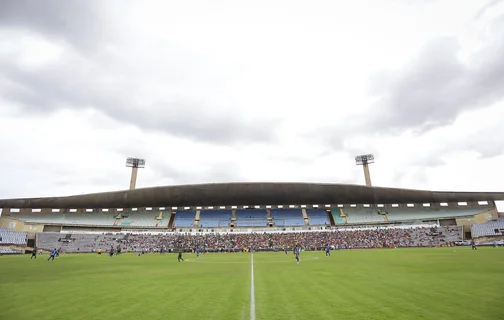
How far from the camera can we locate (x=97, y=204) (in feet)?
252

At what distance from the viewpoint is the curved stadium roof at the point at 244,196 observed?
245 ft

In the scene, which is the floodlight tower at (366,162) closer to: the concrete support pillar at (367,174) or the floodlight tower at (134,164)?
the concrete support pillar at (367,174)

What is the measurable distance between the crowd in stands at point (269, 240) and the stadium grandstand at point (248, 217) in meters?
0.21

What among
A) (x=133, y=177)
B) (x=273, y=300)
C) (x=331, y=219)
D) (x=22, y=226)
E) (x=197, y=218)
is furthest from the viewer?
(x=133, y=177)

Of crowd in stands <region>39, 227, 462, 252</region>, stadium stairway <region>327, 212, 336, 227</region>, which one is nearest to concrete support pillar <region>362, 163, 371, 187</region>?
stadium stairway <region>327, 212, 336, 227</region>

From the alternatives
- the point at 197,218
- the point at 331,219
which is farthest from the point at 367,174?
the point at 197,218

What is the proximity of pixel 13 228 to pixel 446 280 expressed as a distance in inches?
3459

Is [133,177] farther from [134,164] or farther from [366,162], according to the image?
[366,162]

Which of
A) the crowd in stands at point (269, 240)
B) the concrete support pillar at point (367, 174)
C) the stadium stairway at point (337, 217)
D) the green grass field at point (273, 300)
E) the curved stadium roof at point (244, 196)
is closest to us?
the green grass field at point (273, 300)

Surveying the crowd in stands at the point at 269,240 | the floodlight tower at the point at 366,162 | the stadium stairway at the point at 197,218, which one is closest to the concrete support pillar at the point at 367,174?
the floodlight tower at the point at 366,162

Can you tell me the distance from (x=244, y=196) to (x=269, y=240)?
607 inches

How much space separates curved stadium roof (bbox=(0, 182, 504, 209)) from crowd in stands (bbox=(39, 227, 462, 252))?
11035 millimetres

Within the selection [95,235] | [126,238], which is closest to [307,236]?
[126,238]

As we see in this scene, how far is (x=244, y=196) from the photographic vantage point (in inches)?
2997
